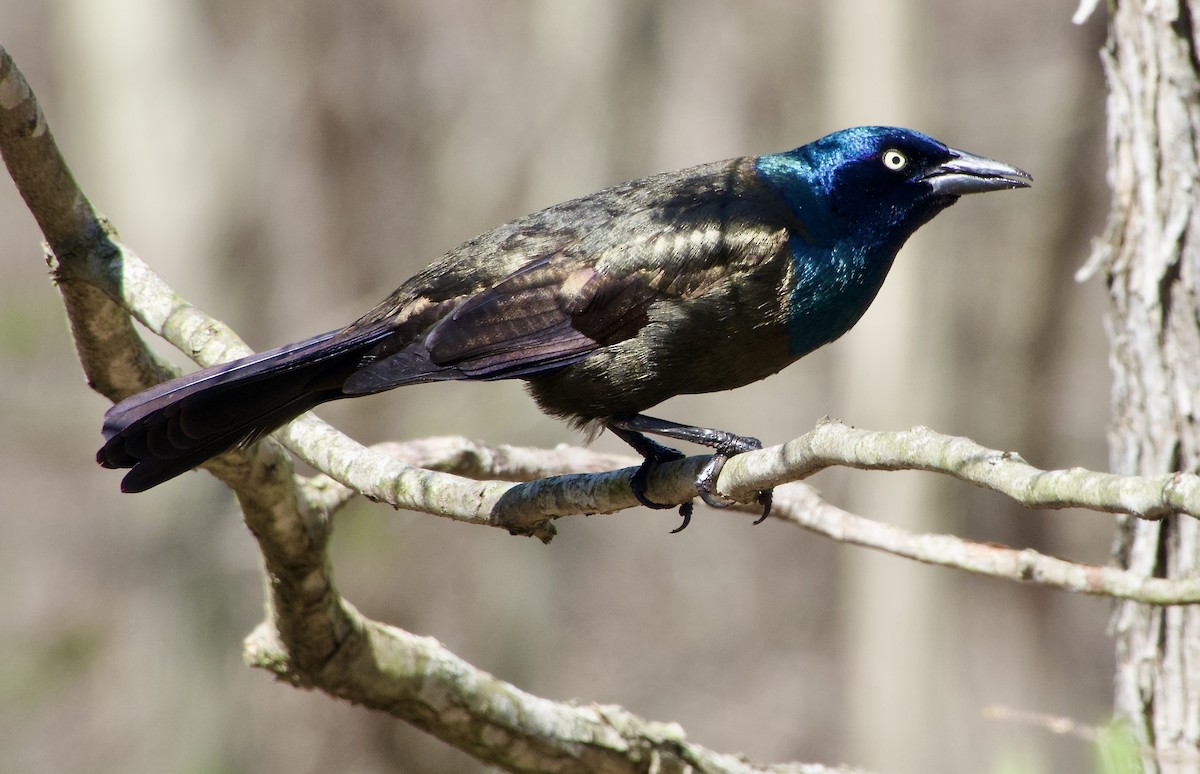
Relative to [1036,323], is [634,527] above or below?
above

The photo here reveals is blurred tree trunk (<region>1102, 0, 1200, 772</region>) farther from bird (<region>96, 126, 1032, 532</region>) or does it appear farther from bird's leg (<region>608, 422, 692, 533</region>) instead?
bird's leg (<region>608, 422, 692, 533</region>)

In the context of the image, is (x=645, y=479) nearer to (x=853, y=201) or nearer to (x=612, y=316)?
(x=612, y=316)

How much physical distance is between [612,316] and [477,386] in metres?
5.84

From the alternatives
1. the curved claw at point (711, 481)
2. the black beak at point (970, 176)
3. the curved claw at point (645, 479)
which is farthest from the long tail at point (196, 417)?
the black beak at point (970, 176)

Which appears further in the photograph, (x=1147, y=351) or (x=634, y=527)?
(x=634, y=527)

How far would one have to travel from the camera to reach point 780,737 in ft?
39.8

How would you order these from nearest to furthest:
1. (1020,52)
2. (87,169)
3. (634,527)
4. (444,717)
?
(444,717)
(87,169)
(1020,52)
(634,527)

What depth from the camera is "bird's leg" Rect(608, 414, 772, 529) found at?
9.39 ft

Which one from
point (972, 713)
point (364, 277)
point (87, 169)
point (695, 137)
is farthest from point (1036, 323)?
point (87, 169)

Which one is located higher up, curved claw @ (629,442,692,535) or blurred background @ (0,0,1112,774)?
blurred background @ (0,0,1112,774)

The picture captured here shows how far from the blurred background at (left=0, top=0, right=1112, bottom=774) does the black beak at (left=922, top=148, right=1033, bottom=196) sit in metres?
4.22

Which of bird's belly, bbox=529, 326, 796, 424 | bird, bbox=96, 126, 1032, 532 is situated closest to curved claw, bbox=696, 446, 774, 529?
bird, bbox=96, 126, 1032, 532

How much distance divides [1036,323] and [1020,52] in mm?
3107

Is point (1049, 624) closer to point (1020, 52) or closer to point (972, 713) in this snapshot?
point (972, 713)
